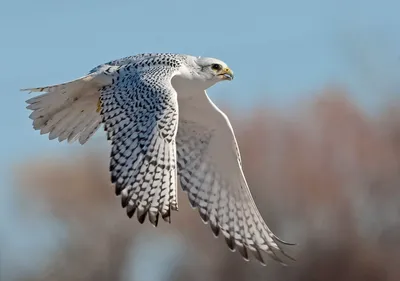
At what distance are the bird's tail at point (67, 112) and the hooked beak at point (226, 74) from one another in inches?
49.8

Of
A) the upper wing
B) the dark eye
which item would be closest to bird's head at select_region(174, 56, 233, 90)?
the dark eye

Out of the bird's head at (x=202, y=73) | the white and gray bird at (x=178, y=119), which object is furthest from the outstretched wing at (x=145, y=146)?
the bird's head at (x=202, y=73)

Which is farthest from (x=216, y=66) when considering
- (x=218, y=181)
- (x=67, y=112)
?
(x=67, y=112)

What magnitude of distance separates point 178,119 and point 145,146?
1.62 m

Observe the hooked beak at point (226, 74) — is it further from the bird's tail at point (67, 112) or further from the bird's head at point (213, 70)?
the bird's tail at point (67, 112)

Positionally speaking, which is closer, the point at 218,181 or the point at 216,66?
the point at 216,66

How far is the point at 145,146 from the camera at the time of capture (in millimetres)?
13000

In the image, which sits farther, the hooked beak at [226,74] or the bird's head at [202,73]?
the hooked beak at [226,74]

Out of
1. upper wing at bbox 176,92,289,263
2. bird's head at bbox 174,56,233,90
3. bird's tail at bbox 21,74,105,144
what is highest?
bird's head at bbox 174,56,233,90

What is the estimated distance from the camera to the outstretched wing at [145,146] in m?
12.8

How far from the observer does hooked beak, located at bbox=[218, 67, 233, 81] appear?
14.9 m

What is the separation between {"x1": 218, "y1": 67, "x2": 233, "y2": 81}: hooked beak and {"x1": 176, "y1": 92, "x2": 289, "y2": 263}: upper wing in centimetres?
41

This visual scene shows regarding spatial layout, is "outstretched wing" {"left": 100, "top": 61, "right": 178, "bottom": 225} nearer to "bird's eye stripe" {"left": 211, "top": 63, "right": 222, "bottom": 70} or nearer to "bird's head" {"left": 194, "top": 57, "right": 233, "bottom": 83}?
"bird's head" {"left": 194, "top": 57, "right": 233, "bottom": 83}

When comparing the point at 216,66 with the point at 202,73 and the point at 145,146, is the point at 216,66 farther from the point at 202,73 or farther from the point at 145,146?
the point at 145,146
